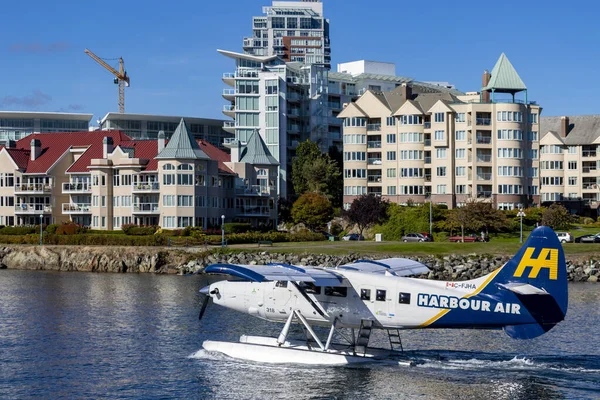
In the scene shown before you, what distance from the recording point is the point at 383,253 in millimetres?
84375

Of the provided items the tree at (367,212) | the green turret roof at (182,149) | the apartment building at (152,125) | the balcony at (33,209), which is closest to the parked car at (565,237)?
the tree at (367,212)

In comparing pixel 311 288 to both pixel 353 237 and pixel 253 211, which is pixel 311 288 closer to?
pixel 353 237

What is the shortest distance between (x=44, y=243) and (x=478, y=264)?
152ft

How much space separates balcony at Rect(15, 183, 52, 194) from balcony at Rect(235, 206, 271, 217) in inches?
940

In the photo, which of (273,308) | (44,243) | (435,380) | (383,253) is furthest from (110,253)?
(435,380)

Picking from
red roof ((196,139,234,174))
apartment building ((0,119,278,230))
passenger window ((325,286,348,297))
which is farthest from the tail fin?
red roof ((196,139,234,174))

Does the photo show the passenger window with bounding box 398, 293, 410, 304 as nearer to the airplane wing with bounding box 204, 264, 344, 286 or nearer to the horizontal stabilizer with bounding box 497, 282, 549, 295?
the airplane wing with bounding box 204, 264, 344, 286

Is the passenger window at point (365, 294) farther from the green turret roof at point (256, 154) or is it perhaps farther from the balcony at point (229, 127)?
the balcony at point (229, 127)

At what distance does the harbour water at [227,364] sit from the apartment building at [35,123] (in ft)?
393

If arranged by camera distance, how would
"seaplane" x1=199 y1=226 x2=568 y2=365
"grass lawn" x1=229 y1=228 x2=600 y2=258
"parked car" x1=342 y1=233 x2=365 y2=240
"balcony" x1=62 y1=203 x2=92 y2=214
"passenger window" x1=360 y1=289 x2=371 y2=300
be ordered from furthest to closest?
"balcony" x1=62 y1=203 x2=92 y2=214 → "parked car" x1=342 y1=233 x2=365 y2=240 → "grass lawn" x1=229 y1=228 x2=600 y2=258 → "passenger window" x1=360 y1=289 x2=371 y2=300 → "seaplane" x1=199 y1=226 x2=568 y2=365

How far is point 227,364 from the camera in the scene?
3756 centimetres

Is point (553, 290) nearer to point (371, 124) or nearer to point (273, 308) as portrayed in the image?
point (273, 308)

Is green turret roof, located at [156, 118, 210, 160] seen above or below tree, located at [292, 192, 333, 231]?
above

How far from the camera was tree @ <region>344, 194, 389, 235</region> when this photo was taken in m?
108
